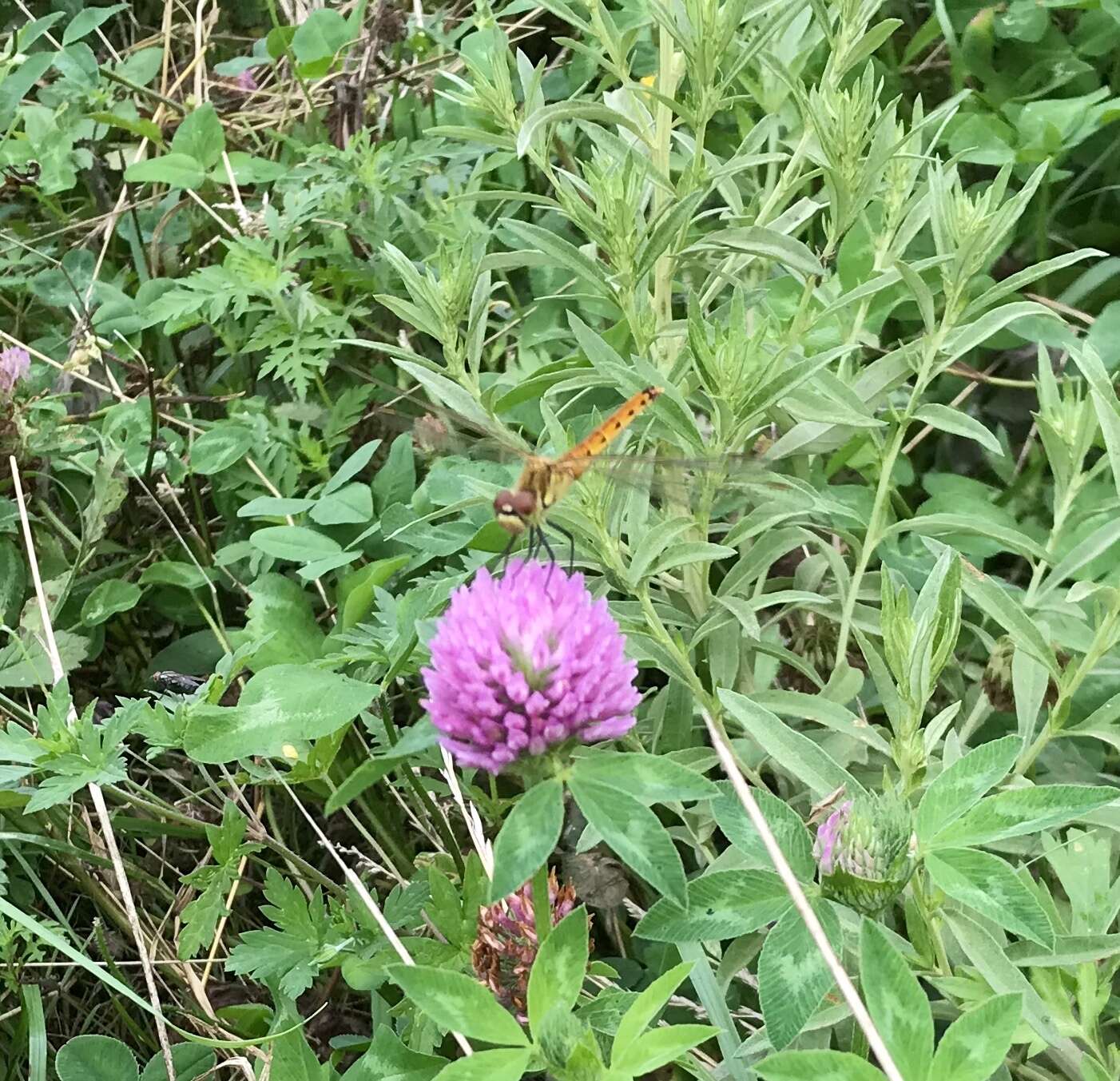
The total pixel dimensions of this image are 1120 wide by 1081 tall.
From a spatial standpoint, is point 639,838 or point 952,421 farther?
point 952,421

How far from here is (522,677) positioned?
0.79 m

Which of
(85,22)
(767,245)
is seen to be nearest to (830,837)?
(767,245)

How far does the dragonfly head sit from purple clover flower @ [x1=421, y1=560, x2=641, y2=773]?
13cm

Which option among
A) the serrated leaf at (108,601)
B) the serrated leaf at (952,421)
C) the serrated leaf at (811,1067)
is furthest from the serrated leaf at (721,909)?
the serrated leaf at (108,601)

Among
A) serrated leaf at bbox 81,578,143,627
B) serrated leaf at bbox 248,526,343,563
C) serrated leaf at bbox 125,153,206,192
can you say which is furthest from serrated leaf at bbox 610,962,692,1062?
serrated leaf at bbox 125,153,206,192

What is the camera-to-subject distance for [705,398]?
1.48 metres

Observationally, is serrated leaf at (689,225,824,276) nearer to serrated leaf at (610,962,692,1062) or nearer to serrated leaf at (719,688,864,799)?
serrated leaf at (719,688,864,799)

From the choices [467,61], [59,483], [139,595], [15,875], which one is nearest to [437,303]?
[467,61]

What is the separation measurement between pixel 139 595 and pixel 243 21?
1.72 meters

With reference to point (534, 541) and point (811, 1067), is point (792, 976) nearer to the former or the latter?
point (811, 1067)

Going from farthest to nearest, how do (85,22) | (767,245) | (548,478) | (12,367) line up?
(85,22) → (12,367) → (767,245) → (548,478)

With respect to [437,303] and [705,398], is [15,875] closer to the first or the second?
[437,303]

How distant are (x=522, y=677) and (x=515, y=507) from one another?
204 mm

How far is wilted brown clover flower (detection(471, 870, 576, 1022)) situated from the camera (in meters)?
1.02
